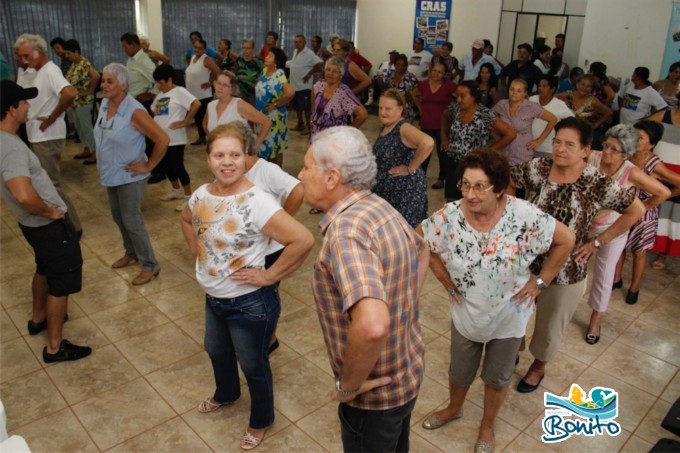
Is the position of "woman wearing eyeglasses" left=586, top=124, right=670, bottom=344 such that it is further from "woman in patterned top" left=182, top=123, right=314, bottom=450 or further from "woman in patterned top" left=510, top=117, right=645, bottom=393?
"woman in patterned top" left=182, top=123, right=314, bottom=450

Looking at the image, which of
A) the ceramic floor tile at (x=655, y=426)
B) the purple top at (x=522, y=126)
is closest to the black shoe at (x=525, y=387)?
the ceramic floor tile at (x=655, y=426)

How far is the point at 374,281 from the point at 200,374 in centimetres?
207

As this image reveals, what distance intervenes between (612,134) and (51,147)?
15.0 feet

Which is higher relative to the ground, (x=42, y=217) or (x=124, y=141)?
(x=124, y=141)

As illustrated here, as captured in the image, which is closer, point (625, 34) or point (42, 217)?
point (42, 217)

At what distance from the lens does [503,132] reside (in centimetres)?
483

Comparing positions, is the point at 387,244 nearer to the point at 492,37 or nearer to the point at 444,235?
the point at 444,235

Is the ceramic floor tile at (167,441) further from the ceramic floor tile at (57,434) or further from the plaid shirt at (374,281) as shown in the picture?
the plaid shirt at (374,281)

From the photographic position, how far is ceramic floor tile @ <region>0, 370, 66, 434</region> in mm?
2854

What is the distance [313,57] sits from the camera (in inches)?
364

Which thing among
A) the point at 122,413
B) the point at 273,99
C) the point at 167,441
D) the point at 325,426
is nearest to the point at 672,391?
the point at 325,426

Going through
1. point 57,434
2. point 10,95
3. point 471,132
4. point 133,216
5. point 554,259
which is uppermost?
point 10,95

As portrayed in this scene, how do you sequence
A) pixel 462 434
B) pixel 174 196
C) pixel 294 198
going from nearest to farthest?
pixel 462 434 < pixel 294 198 < pixel 174 196

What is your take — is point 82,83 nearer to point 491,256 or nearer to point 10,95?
point 10,95
